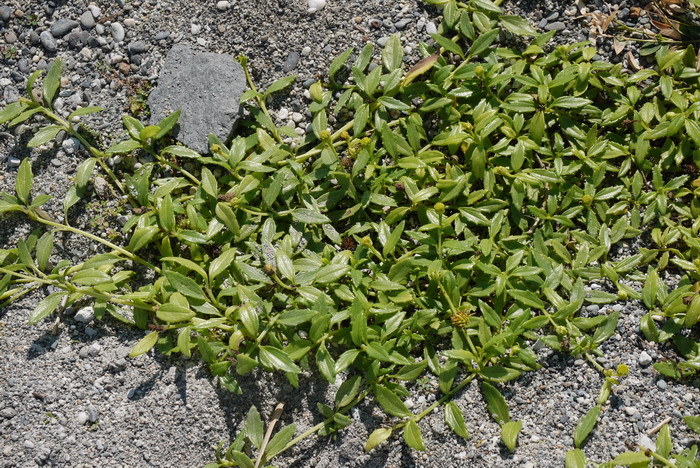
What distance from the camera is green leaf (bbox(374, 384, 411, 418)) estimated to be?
2.79m

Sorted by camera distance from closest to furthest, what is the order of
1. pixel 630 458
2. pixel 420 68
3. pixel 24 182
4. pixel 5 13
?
pixel 630 458, pixel 24 182, pixel 420 68, pixel 5 13

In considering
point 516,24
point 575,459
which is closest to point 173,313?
point 575,459

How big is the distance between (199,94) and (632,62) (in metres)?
2.10

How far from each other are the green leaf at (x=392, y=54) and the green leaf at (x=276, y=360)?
4.74 feet

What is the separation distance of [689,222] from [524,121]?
0.89m

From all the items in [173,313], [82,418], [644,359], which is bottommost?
[82,418]

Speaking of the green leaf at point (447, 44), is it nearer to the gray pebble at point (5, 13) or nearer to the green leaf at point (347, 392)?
the green leaf at point (347, 392)

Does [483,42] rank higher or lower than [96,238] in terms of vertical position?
higher

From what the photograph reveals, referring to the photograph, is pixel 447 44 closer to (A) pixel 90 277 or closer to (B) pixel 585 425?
(B) pixel 585 425

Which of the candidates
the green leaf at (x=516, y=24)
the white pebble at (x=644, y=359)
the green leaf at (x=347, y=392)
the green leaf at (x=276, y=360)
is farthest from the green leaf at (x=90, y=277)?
the white pebble at (x=644, y=359)

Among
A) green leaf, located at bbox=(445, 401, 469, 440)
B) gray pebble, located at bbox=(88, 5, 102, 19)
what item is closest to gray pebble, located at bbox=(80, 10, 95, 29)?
gray pebble, located at bbox=(88, 5, 102, 19)

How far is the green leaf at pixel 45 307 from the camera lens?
2877 millimetres

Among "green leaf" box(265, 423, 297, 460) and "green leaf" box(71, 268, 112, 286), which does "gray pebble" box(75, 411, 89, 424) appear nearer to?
"green leaf" box(71, 268, 112, 286)

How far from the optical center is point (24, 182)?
3.04 meters
